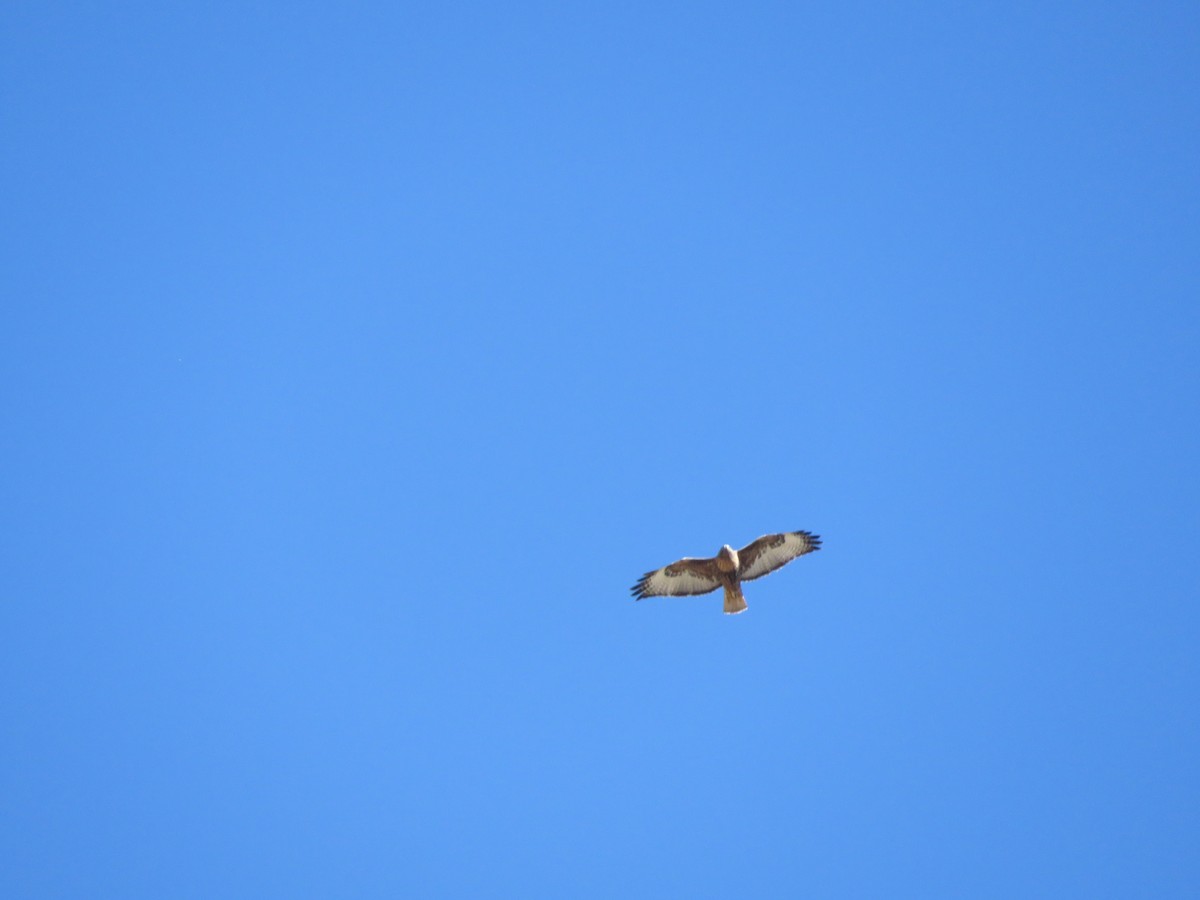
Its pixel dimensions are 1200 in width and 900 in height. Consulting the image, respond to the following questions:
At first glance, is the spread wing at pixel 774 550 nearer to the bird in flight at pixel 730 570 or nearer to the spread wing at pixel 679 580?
the bird in flight at pixel 730 570

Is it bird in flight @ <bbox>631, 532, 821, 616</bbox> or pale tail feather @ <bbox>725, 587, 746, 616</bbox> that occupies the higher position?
bird in flight @ <bbox>631, 532, 821, 616</bbox>

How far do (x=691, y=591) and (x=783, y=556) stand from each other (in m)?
1.62

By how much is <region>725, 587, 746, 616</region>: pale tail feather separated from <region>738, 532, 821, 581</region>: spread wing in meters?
0.40

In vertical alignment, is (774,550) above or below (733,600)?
above

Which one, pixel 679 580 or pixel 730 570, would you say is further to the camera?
pixel 679 580

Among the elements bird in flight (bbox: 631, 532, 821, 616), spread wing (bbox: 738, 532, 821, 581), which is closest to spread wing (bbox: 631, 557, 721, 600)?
bird in flight (bbox: 631, 532, 821, 616)

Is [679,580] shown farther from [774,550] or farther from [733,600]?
[774,550]

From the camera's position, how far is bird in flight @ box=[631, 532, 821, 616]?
49.7 ft

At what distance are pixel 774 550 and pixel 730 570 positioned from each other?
35.9 inches

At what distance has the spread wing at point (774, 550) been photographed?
15227mm

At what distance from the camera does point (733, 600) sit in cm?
1527

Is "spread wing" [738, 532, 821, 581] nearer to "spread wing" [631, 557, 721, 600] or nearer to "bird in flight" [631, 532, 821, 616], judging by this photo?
"bird in flight" [631, 532, 821, 616]

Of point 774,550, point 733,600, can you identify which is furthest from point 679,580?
point 774,550

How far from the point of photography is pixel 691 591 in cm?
1562
